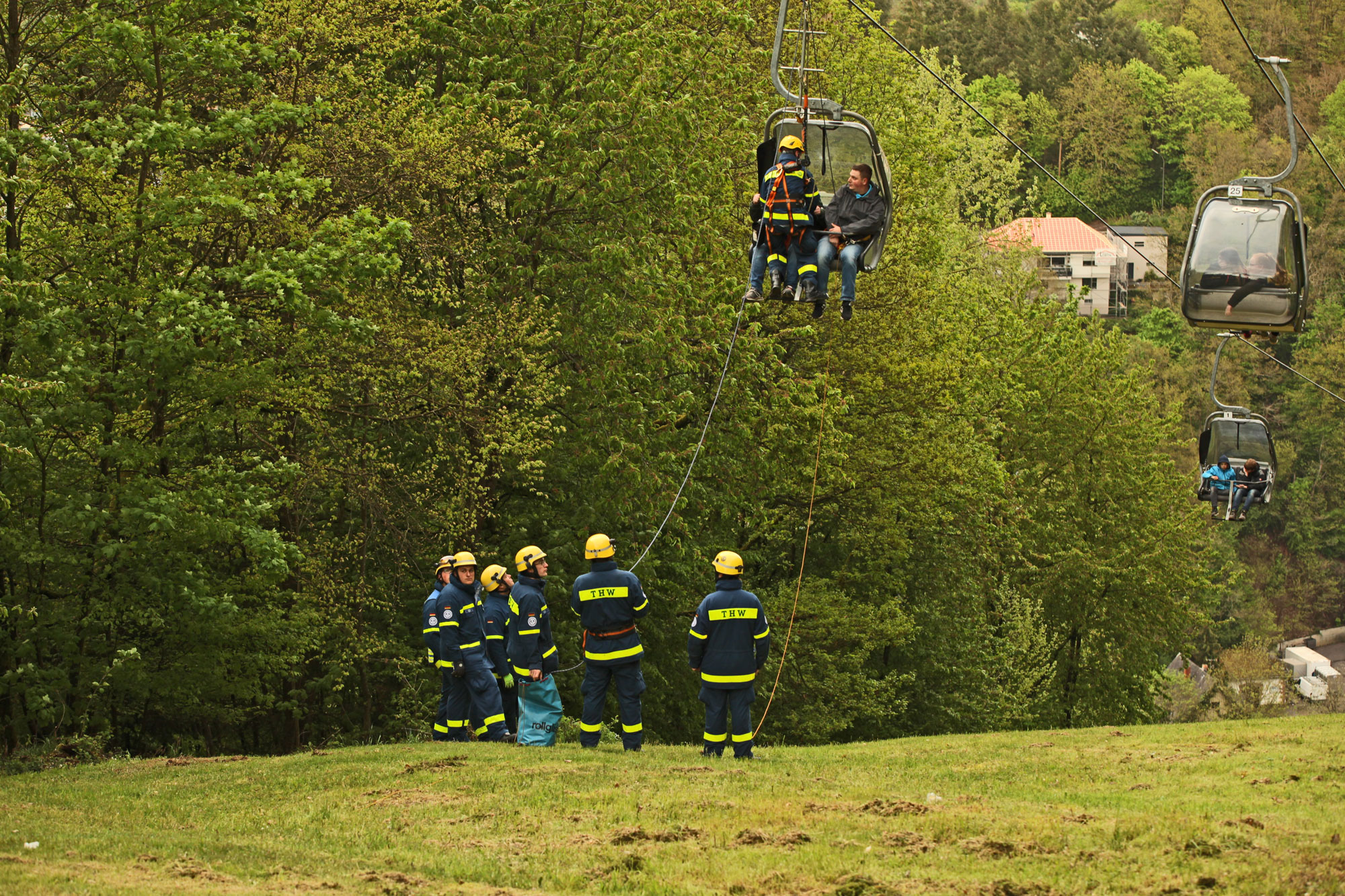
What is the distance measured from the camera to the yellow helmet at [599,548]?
14.9m

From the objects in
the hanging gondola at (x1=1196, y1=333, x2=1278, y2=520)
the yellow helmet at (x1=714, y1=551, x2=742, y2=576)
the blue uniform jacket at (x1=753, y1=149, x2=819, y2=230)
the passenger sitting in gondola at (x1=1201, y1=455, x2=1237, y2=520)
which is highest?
the blue uniform jacket at (x1=753, y1=149, x2=819, y2=230)

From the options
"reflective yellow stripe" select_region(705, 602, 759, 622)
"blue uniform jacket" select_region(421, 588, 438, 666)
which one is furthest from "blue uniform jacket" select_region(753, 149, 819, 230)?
"blue uniform jacket" select_region(421, 588, 438, 666)

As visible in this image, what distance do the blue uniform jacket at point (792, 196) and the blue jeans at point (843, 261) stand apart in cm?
34

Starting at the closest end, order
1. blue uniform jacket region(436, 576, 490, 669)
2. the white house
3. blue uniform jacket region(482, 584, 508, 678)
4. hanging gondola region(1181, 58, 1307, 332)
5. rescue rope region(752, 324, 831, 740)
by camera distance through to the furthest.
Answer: blue uniform jacket region(436, 576, 490, 669) < blue uniform jacket region(482, 584, 508, 678) < hanging gondola region(1181, 58, 1307, 332) < rescue rope region(752, 324, 831, 740) < the white house

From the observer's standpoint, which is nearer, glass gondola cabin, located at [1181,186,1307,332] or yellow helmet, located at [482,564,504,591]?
yellow helmet, located at [482,564,504,591]

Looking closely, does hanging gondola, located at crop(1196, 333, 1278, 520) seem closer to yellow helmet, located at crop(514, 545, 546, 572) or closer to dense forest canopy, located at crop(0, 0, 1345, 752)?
dense forest canopy, located at crop(0, 0, 1345, 752)

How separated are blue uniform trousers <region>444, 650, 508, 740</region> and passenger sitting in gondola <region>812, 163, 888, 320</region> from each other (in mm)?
5692

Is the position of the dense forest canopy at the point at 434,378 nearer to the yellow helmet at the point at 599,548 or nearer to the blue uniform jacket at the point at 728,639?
the yellow helmet at the point at 599,548

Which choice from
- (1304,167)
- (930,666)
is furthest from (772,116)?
(1304,167)

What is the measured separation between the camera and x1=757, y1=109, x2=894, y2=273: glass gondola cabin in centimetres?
1669

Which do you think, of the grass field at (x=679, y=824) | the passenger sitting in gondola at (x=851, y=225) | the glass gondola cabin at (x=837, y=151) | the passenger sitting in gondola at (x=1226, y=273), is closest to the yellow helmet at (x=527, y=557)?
the grass field at (x=679, y=824)

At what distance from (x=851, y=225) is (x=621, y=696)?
6003 millimetres

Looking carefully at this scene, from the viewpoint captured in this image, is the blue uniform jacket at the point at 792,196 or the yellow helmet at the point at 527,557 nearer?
the yellow helmet at the point at 527,557

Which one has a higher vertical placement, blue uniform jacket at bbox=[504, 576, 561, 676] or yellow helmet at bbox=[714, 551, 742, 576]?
yellow helmet at bbox=[714, 551, 742, 576]
